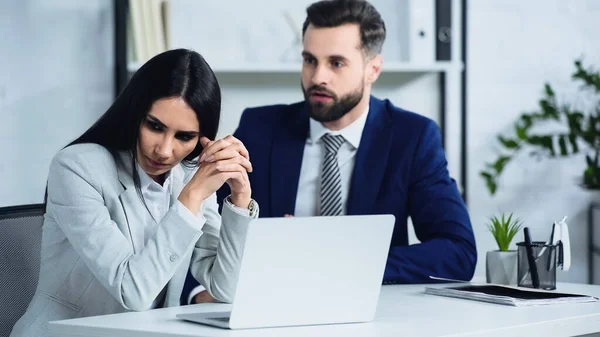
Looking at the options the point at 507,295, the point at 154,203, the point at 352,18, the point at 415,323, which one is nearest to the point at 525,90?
the point at 352,18

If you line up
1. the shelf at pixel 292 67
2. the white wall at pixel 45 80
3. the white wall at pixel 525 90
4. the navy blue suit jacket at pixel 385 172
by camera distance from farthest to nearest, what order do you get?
the white wall at pixel 525 90 → the shelf at pixel 292 67 → the white wall at pixel 45 80 → the navy blue suit jacket at pixel 385 172

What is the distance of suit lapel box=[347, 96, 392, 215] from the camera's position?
249 centimetres

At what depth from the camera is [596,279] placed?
368 centimetres

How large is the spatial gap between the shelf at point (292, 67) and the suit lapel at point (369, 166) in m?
0.95

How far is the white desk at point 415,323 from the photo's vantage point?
140 centimetres

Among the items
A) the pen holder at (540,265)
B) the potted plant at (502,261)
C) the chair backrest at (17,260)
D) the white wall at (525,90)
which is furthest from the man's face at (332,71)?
the white wall at (525,90)

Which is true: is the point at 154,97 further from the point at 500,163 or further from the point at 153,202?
the point at 500,163

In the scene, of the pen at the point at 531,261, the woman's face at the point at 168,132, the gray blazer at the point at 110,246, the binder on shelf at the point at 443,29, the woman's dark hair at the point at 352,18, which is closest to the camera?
the gray blazer at the point at 110,246

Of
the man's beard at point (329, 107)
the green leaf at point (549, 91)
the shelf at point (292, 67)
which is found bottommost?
the man's beard at point (329, 107)

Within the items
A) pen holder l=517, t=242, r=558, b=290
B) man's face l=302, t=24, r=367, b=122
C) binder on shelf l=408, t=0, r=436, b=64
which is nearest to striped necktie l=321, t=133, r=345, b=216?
man's face l=302, t=24, r=367, b=122

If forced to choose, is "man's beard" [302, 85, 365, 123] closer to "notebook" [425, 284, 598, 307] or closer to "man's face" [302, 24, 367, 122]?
"man's face" [302, 24, 367, 122]

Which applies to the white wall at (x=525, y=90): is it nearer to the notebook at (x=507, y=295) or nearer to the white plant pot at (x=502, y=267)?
the white plant pot at (x=502, y=267)

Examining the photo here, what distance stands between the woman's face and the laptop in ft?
1.41

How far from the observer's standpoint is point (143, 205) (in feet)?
6.11
